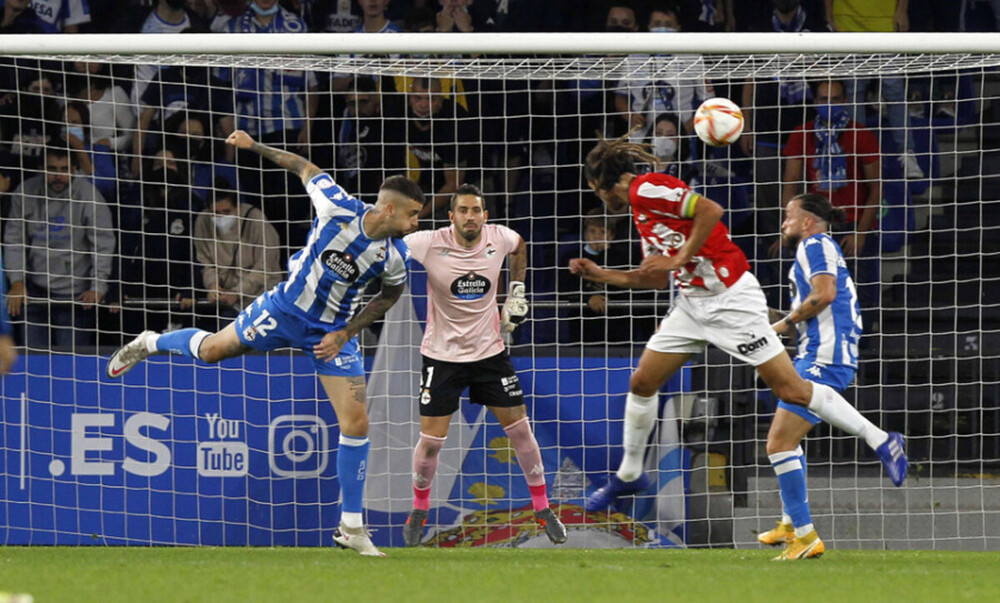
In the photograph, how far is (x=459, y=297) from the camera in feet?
25.9

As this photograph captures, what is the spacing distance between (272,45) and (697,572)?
3.78 meters

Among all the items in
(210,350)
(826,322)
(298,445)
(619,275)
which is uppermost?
(619,275)

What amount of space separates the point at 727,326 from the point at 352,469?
2.17 m

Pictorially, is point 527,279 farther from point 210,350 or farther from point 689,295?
point 210,350

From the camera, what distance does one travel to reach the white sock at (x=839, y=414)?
7086 mm

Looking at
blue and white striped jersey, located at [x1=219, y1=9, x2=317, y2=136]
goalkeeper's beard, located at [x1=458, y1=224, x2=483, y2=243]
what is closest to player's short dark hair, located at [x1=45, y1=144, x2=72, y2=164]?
blue and white striped jersey, located at [x1=219, y1=9, x2=317, y2=136]

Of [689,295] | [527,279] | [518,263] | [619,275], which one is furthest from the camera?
[527,279]

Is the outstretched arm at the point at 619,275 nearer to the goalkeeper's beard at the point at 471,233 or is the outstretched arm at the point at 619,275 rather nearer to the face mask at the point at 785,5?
the goalkeeper's beard at the point at 471,233

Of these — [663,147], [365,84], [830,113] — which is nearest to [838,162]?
[830,113]

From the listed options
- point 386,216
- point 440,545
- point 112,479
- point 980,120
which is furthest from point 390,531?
point 980,120

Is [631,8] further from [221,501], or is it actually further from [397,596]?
[397,596]

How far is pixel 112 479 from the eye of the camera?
8469 mm

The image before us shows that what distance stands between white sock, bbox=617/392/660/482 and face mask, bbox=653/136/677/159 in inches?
113

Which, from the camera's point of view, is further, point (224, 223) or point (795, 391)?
point (224, 223)
